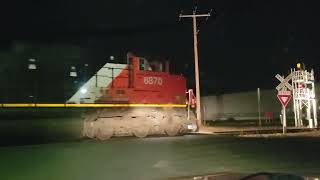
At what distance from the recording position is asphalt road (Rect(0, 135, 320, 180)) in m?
12.1

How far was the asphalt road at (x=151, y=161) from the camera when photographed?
Result: 39.7 feet

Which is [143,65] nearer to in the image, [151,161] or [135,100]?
[135,100]

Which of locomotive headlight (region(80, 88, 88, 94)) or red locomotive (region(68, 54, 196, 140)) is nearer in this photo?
locomotive headlight (region(80, 88, 88, 94))

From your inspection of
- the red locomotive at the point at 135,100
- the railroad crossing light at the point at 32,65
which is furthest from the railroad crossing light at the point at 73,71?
the railroad crossing light at the point at 32,65

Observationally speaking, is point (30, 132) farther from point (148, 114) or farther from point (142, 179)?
point (142, 179)

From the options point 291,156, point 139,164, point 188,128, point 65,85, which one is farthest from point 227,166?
point 188,128

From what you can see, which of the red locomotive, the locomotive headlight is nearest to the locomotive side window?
the red locomotive

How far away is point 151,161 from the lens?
14.5 meters

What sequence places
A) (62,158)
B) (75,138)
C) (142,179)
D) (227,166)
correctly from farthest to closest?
(75,138) < (62,158) < (227,166) < (142,179)

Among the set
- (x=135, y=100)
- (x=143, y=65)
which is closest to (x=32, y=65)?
(x=135, y=100)

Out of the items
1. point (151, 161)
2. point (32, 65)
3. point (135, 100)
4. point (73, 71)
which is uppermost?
point (32, 65)

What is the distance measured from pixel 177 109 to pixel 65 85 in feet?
25.4

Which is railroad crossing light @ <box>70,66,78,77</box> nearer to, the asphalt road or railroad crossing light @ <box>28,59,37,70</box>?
railroad crossing light @ <box>28,59,37,70</box>

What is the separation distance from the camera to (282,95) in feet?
92.6
